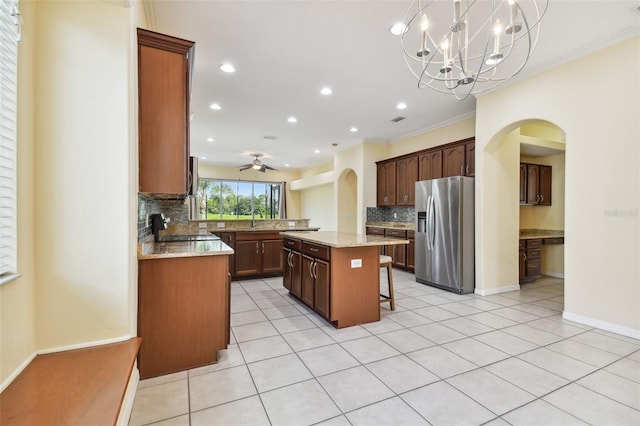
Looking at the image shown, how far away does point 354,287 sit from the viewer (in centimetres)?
310

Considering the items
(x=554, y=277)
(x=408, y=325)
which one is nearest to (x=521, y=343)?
(x=408, y=325)

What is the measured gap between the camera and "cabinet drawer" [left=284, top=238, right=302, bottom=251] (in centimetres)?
371

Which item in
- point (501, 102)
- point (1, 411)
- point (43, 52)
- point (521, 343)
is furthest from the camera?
point (501, 102)

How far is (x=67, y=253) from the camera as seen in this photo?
1.57m

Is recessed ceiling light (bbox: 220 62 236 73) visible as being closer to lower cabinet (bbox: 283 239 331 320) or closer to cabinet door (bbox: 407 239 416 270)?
lower cabinet (bbox: 283 239 331 320)

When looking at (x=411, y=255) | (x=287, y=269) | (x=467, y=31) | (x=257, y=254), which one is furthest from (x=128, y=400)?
(x=411, y=255)

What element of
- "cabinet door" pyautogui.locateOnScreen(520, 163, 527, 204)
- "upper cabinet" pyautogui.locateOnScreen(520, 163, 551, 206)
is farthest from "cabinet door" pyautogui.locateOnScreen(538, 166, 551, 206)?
"cabinet door" pyautogui.locateOnScreen(520, 163, 527, 204)

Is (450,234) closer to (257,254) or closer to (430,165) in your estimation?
(430,165)

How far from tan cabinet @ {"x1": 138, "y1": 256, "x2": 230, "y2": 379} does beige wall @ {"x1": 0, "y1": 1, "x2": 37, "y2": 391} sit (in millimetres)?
619

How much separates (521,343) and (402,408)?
5.13ft

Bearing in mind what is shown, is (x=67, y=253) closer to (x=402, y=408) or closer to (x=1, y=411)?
(x=1, y=411)

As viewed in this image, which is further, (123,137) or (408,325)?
(408,325)

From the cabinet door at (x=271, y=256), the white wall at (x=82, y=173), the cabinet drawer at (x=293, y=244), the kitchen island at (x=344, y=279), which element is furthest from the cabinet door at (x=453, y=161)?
the white wall at (x=82, y=173)

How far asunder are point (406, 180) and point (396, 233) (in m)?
1.10
